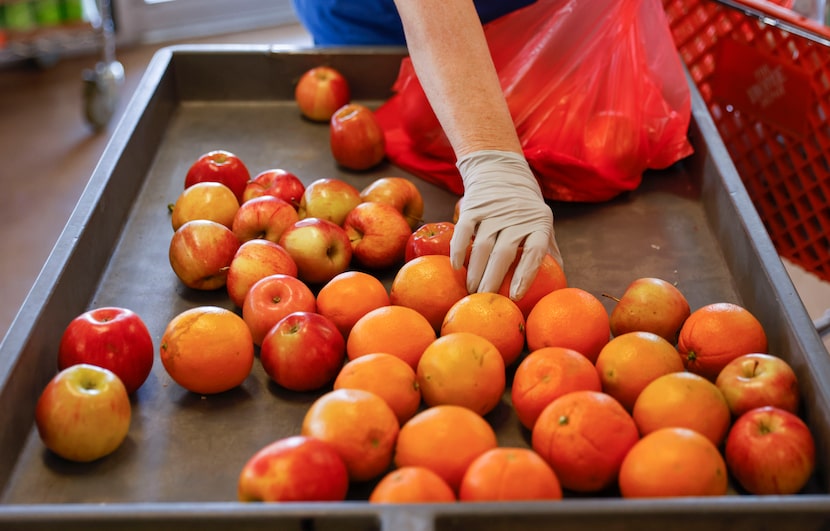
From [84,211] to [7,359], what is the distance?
1.43 feet

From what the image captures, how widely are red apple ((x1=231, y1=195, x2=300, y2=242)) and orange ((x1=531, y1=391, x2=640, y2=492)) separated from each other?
0.73 metres

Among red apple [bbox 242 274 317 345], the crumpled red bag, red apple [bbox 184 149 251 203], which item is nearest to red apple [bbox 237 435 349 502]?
red apple [bbox 242 274 317 345]

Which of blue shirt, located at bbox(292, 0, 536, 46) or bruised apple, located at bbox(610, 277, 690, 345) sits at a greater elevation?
blue shirt, located at bbox(292, 0, 536, 46)

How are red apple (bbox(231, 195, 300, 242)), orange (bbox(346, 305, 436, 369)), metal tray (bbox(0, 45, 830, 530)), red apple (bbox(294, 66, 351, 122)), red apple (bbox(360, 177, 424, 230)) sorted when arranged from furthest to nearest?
red apple (bbox(294, 66, 351, 122)), red apple (bbox(360, 177, 424, 230)), red apple (bbox(231, 195, 300, 242)), orange (bbox(346, 305, 436, 369)), metal tray (bbox(0, 45, 830, 530))

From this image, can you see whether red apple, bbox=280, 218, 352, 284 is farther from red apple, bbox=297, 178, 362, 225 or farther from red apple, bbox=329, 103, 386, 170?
red apple, bbox=329, 103, 386, 170

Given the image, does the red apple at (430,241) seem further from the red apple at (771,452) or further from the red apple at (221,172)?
the red apple at (771,452)

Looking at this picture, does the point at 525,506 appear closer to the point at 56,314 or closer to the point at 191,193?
the point at 56,314

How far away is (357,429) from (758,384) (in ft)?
1.89

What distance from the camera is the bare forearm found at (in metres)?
1.66

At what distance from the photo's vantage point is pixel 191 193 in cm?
174

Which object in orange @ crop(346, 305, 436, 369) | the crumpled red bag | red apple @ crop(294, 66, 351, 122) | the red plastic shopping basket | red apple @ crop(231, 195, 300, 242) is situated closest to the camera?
orange @ crop(346, 305, 436, 369)

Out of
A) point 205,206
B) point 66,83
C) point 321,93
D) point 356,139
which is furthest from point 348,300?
point 66,83

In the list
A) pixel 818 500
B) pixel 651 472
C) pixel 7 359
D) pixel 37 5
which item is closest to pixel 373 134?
pixel 7 359

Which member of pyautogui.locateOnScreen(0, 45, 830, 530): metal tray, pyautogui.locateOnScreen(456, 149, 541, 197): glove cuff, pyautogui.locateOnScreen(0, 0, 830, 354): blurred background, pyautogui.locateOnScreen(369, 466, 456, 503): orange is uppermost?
pyautogui.locateOnScreen(456, 149, 541, 197): glove cuff
